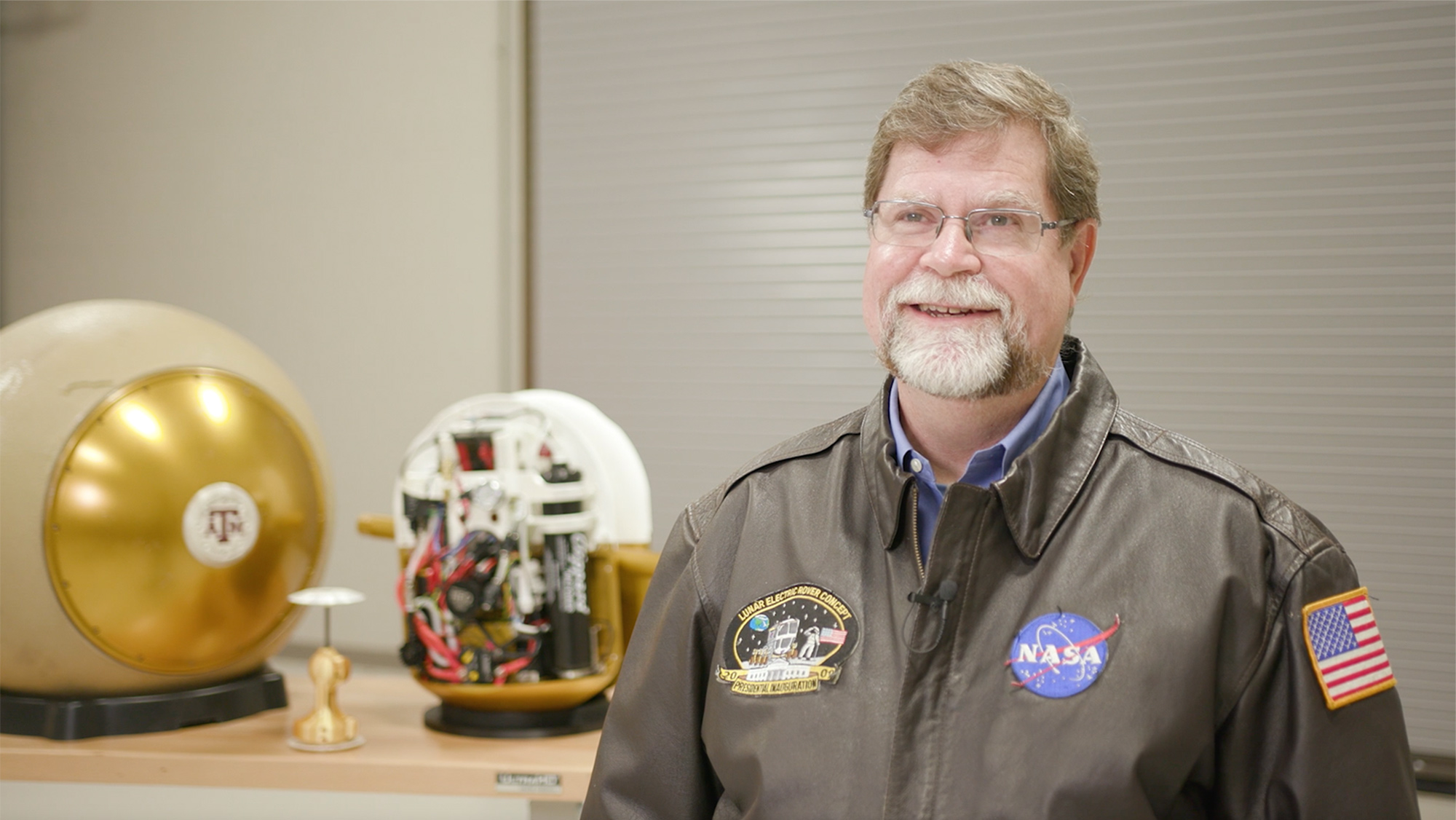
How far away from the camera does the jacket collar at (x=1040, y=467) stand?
4.41ft

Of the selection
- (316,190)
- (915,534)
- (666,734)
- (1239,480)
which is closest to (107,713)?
(666,734)

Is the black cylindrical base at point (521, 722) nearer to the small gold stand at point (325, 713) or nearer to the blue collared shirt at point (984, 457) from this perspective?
the small gold stand at point (325, 713)

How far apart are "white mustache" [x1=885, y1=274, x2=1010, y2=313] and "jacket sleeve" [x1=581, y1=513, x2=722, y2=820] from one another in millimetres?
453

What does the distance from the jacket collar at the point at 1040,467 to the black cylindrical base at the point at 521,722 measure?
1205mm

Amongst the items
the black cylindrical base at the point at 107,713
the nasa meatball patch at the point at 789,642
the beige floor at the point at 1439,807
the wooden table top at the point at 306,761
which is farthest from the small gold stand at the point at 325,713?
the beige floor at the point at 1439,807

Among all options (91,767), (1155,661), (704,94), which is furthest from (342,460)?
(1155,661)

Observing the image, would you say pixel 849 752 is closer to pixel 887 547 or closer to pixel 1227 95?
pixel 887 547

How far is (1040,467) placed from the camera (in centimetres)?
135

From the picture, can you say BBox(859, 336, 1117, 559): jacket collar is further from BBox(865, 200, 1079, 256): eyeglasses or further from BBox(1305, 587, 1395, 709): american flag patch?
BBox(1305, 587, 1395, 709): american flag patch

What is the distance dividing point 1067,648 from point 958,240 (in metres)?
0.49

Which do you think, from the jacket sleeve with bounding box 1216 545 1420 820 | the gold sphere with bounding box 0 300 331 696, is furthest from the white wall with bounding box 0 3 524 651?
the jacket sleeve with bounding box 1216 545 1420 820

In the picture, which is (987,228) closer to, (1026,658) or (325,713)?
(1026,658)

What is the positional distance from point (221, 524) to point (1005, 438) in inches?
66.7

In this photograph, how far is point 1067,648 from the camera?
129 centimetres
